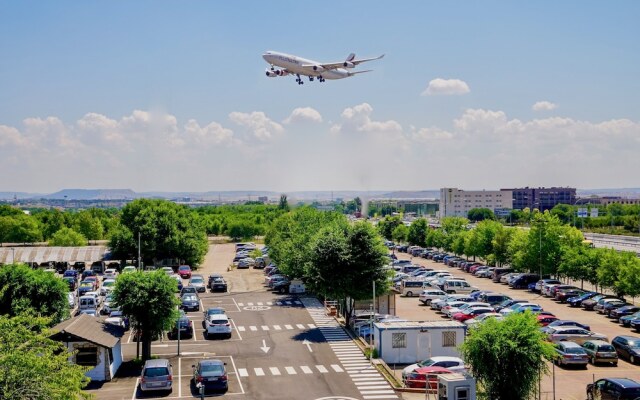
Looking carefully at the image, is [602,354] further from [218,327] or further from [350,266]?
[218,327]

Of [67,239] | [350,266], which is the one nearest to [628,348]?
[350,266]

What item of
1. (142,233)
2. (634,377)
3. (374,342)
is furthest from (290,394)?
(142,233)

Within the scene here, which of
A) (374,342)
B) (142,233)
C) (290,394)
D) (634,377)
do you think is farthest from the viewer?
(142,233)

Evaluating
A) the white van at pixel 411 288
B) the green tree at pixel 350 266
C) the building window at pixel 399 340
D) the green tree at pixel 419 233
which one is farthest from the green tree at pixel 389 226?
the building window at pixel 399 340

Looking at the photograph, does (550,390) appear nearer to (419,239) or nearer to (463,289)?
(463,289)

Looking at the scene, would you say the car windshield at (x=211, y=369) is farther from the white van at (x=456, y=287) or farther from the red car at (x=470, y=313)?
the white van at (x=456, y=287)

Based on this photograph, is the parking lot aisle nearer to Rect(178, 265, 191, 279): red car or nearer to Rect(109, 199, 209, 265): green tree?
Rect(178, 265, 191, 279): red car
